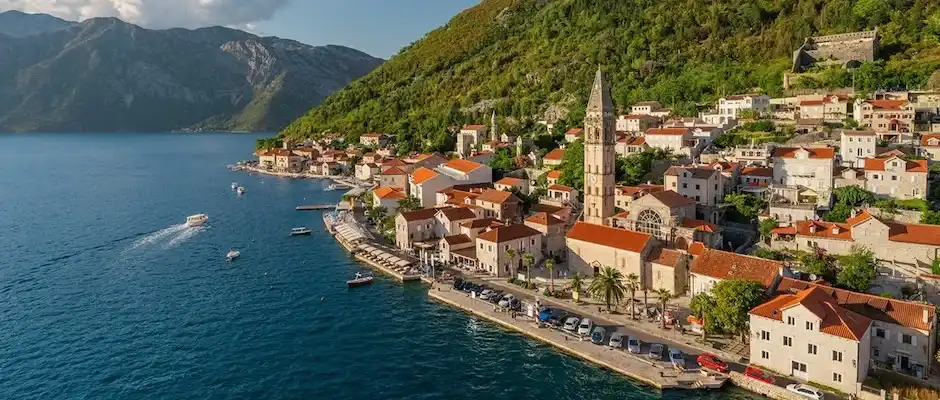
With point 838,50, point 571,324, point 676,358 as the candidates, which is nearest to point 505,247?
point 571,324

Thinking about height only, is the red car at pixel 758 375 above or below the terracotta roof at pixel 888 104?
below

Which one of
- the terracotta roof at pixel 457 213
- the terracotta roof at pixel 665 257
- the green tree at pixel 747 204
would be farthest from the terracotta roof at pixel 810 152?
the terracotta roof at pixel 457 213

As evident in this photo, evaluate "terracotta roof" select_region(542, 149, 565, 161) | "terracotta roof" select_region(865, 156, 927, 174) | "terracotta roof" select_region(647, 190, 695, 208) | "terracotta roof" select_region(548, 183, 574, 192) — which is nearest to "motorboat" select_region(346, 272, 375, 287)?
"terracotta roof" select_region(647, 190, 695, 208)

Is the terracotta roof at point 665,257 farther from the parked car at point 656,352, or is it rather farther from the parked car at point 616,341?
the parked car at point 656,352

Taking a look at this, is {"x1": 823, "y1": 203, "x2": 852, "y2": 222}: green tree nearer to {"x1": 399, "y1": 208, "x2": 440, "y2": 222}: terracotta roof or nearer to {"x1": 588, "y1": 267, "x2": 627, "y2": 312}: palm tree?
{"x1": 588, "y1": 267, "x2": 627, "y2": 312}: palm tree

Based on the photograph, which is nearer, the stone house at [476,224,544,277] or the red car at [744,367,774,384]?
the red car at [744,367,774,384]

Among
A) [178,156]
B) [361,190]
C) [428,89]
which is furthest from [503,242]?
[178,156]
